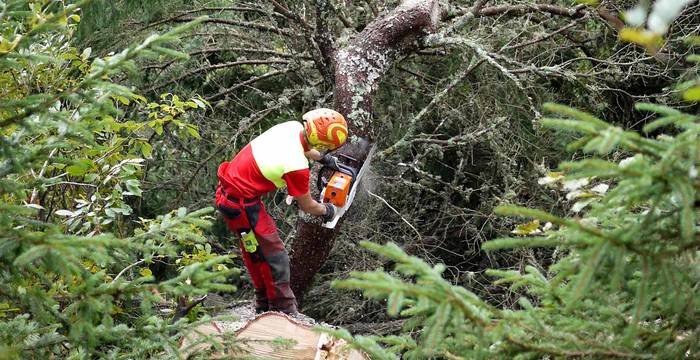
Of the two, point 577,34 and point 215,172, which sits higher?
point 577,34

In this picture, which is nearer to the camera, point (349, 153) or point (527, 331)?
point (527, 331)

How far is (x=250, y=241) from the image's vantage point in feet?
17.3

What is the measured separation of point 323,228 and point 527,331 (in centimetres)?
293

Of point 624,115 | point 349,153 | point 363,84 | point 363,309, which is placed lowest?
Answer: point 363,309

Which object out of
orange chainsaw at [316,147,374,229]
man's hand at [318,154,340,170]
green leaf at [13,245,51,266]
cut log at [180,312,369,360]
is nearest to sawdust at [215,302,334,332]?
cut log at [180,312,369,360]

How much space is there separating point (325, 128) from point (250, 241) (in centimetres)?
88

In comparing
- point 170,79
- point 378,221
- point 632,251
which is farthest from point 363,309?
point 632,251

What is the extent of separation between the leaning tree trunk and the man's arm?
1.23ft

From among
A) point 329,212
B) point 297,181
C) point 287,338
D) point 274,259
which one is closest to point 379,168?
point 329,212

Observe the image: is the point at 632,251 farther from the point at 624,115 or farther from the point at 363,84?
the point at 624,115

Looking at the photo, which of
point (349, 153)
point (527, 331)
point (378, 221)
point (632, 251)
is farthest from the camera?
point (378, 221)

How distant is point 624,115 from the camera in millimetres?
7086

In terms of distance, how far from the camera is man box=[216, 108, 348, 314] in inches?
196

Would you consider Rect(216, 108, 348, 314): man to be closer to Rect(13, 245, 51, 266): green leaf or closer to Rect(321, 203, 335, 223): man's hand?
Rect(321, 203, 335, 223): man's hand
